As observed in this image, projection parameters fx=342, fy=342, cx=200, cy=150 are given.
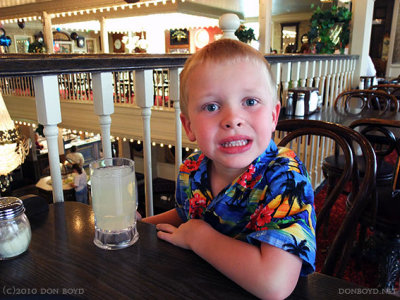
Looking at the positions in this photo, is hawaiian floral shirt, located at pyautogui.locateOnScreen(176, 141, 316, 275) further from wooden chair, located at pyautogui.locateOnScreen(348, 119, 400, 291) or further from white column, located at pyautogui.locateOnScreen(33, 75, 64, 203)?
wooden chair, located at pyautogui.locateOnScreen(348, 119, 400, 291)

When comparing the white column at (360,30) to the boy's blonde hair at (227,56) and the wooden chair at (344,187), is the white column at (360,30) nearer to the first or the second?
the wooden chair at (344,187)

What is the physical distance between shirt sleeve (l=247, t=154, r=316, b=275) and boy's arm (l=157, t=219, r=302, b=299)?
0.06 feet

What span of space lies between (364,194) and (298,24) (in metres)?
12.7

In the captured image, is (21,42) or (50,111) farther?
(21,42)

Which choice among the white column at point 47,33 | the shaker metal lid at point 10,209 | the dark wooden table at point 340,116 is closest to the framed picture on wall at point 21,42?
the white column at point 47,33

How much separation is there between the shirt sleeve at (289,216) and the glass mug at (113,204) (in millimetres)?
275

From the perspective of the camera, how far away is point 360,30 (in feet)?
15.8

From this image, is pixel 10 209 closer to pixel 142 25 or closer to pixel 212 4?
pixel 212 4

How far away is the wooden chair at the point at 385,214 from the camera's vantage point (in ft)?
4.91

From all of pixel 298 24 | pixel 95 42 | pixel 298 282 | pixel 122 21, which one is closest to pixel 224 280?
pixel 298 282

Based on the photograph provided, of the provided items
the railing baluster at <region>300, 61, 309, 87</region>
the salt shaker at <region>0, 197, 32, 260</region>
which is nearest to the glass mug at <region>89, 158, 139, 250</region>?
the salt shaker at <region>0, 197, 32, 260</region>

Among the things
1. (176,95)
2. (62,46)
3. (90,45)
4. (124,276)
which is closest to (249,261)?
(124,276)

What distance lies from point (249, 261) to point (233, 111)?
31 centimetres

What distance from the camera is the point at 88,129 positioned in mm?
7273
